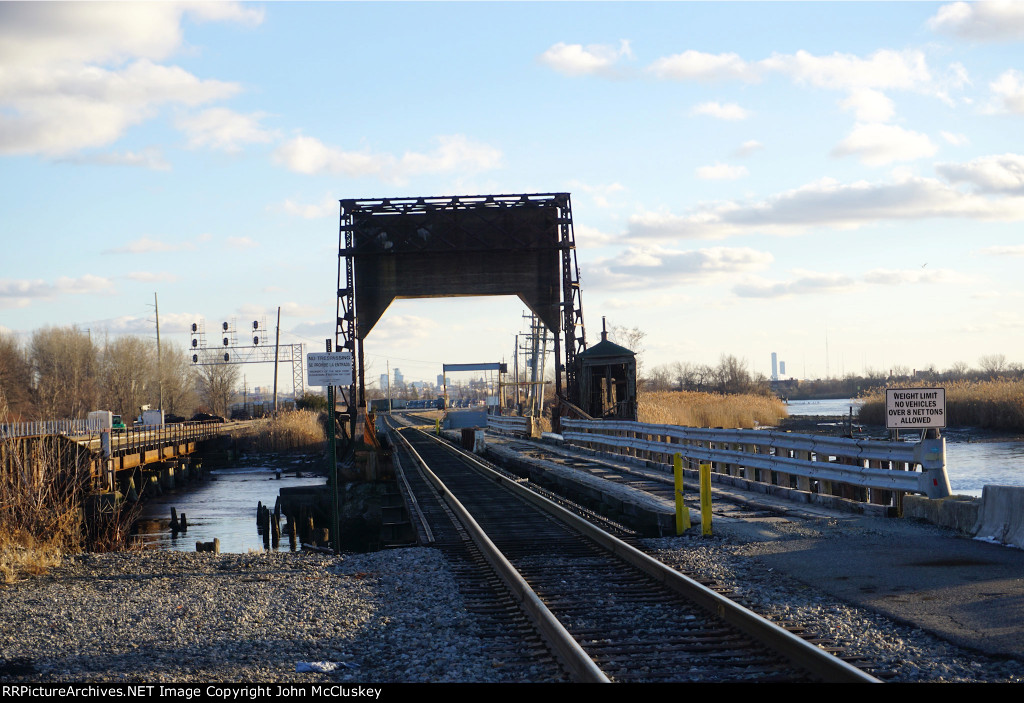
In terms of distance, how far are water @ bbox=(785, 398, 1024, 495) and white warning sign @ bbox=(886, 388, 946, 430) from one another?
12.9 metres

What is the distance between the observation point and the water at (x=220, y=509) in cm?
2681

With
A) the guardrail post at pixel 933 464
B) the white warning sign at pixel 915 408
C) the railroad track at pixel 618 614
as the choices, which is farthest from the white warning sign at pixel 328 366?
the guardrail post at pixel 933 464

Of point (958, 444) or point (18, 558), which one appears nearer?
point (18, 558)

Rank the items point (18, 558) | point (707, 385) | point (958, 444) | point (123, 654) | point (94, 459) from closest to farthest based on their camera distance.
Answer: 1. point (123, 654)
2. point (18, 558)
3. point (94, 459)
4. point (958, 444)
5. point (707, 385)

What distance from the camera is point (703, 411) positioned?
4659 centimetres

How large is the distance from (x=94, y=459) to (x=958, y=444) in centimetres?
4159

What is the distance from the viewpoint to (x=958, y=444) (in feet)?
157

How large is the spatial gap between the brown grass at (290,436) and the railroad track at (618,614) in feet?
165

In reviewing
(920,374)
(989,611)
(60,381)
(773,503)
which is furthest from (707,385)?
(989,611)

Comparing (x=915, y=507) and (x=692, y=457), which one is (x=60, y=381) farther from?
(x=915, y=507)

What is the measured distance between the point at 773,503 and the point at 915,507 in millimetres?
2952

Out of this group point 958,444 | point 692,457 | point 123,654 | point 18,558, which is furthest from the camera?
point 958,444

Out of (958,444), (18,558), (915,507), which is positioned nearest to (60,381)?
(958,444)
